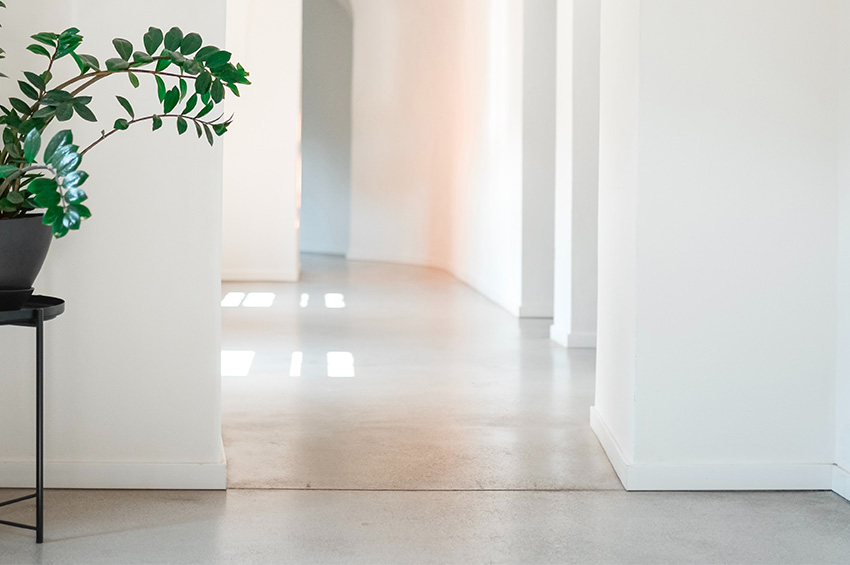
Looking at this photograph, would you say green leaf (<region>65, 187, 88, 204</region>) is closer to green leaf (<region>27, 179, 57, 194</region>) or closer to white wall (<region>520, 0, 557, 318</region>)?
green leaf (<region>27, 179, 57, 194</region>)

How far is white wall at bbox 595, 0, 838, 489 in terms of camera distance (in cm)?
327

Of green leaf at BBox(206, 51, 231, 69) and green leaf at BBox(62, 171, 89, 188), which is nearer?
green leaf at BBox(62, 171, 89, 188)

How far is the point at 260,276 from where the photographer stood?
11664 millimetres

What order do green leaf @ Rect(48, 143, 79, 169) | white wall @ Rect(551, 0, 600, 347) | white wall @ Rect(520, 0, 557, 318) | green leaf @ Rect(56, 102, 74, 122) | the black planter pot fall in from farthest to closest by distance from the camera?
white wall @ Rect(520, 0, 557, 318), white wall @ Rect(551, 0, 600, 347), the black planter pot, green leaf @ Rect(56, 102, 74, 122), green leaf @ Rect(48, 143, 79, 169)

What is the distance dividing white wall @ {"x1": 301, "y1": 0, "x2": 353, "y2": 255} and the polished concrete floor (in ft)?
39.2

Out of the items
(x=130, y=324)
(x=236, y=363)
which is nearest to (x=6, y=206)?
(x=130, y=324)

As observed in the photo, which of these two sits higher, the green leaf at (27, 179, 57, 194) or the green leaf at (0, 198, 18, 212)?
the green leaf at (27, 179, 57, 194)

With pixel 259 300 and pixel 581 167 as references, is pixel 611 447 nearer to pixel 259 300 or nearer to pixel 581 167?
pixel 581 167

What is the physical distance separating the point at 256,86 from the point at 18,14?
8.32m

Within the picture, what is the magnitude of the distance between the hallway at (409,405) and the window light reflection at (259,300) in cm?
40

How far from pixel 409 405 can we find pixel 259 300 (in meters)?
4.98

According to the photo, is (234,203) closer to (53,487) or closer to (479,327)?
(479,327)

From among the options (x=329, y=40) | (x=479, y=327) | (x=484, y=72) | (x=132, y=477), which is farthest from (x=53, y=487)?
(x=329, y=40)

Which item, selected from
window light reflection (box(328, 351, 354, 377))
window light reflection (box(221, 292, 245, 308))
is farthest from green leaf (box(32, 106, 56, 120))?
window light reflection (box(221, 292, 245, 308))
